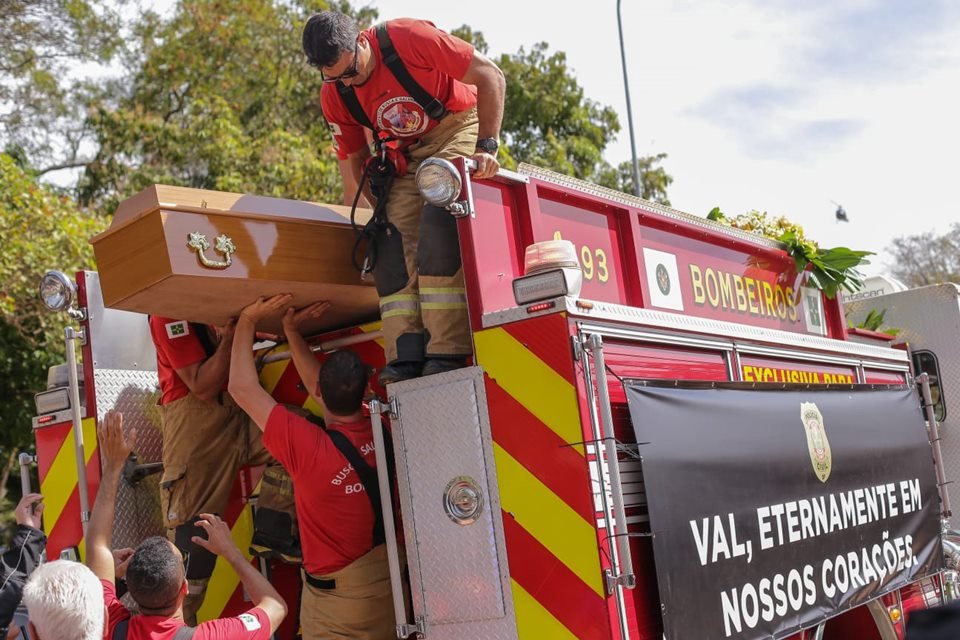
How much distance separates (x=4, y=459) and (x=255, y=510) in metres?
12.4

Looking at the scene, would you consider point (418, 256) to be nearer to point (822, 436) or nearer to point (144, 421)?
point (144, 421)

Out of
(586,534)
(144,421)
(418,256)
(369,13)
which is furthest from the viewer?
(369,13)

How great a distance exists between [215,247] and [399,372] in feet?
2.73

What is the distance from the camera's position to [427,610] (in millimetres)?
3688

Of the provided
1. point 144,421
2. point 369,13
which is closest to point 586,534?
point 144,421

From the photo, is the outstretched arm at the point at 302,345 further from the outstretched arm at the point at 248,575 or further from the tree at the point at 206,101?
the tree at the point at 206,101

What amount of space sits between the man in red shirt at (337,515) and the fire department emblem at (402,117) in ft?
3.11

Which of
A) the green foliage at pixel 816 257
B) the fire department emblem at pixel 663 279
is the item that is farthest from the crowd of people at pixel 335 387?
the green foliage at pixel 816 257

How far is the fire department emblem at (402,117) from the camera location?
4.27 metres

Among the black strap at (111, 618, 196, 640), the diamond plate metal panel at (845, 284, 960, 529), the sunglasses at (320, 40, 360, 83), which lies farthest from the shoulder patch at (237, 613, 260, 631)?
the diamond plate metal panel at (845, 284, 960, 529)

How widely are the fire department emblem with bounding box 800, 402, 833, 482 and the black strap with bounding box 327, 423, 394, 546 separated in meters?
1.98

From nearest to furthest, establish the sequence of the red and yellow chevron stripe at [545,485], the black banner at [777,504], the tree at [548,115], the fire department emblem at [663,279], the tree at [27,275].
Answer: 1. the red and yellow chevron stripe at [545,485]
2. the black banner at [777,504]
3. the fire department emblem at [663,279]
4. the tree at [27,275]
5. the tree at [548,115]

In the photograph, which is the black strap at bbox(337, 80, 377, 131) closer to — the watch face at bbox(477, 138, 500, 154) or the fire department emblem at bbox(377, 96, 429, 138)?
the fire department emblem at bbox(377, 96, 429, 138)

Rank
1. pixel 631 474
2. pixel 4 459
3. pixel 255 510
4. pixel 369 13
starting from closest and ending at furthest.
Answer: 1. pixel 631 474
2. pixel 255 510
3. pixel 4 459
4. pixel 369 13
